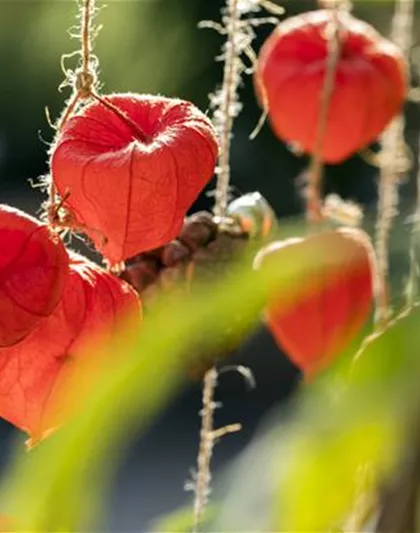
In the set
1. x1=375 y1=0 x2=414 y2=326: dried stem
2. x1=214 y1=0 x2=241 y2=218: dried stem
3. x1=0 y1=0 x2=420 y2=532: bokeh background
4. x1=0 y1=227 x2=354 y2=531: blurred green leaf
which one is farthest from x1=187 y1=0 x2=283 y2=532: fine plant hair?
x1=0 y1=0 x2=420 y2=532: bokeh background

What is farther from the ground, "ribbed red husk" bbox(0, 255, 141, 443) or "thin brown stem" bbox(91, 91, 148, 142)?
"thin brown stem" bbox(91, 91, 148, 142)

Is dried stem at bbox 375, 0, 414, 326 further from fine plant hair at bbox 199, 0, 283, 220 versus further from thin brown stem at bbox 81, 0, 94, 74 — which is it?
thin brown stem at bbox 81, 0, 94, 74

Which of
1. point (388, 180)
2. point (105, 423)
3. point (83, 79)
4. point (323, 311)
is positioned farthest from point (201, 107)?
point (105, 423)

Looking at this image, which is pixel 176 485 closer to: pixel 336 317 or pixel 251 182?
pixel 251 182

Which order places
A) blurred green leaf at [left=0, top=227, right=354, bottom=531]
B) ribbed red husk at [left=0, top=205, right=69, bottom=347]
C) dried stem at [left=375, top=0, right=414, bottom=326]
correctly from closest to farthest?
blurred green leaf at [left=0, top=227, right=354, bottom=531] < ribbed red husk at [left=0, top=205, right=69, bottom=347] < dried stem at [left=375, top=0, right=414, bottom=326]

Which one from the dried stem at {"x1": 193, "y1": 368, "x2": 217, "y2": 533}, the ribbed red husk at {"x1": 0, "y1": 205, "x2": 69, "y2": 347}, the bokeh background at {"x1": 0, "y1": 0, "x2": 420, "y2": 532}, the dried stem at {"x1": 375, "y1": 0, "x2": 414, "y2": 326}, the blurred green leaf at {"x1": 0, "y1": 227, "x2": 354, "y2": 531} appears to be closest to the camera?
the blurred green leaf at {"x1": 0, "y1": 227, "x2": 354, "y2": 531}

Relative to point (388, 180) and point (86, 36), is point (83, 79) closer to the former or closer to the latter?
point (86, 36)

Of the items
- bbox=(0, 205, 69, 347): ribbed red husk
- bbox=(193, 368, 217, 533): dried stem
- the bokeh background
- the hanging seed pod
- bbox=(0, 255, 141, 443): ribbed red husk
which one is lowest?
the bokeh background
